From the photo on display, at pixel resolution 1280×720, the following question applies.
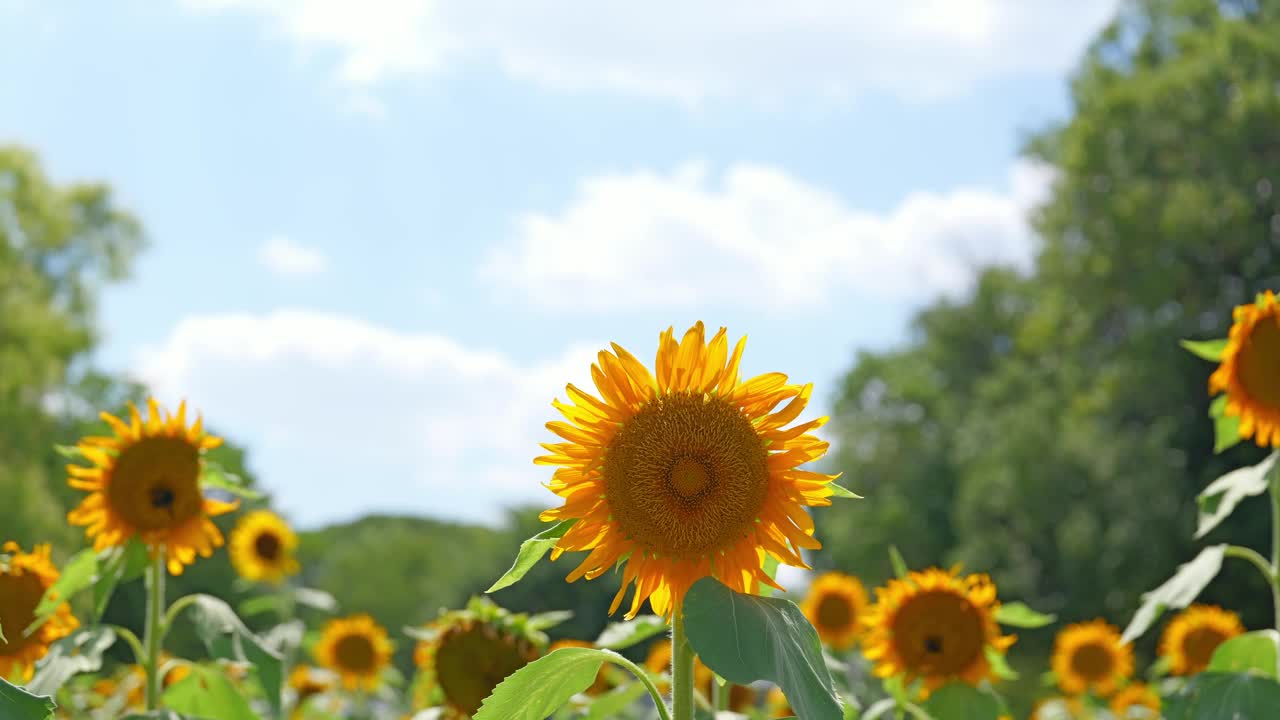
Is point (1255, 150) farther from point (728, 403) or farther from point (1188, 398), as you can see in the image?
point (728, 403)

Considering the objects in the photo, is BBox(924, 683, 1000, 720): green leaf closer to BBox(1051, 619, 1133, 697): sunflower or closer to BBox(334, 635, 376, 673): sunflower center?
BBox(1051, 619, 1133, 697): sunflower

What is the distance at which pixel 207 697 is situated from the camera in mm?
3309

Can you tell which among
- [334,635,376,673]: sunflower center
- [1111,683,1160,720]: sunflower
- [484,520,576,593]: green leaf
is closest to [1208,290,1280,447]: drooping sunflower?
[484,520,576,593]: green leaf

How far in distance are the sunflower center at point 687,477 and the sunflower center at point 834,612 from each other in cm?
475

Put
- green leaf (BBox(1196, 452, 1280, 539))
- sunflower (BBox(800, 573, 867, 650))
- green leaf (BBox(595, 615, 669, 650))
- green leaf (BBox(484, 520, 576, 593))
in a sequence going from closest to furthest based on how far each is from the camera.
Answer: green leaf (BBox(484, 520, 576, 593)), green leaf (BBox(595, 615, 669, 650)), green leaf (BBox(1196, 452, 1280, 539)), sunflower (BBox(800, 573, 867, 650))

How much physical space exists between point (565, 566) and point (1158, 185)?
14.0 meters

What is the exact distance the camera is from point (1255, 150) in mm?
25922

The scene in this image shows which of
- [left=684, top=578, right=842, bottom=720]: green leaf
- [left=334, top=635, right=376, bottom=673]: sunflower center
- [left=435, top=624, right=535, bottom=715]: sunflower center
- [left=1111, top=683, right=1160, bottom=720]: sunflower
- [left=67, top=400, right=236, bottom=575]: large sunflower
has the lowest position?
[left=684, top=578, right=842, bottom=720]: green leaf

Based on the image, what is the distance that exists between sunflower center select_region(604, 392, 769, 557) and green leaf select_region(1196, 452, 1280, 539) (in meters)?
1.73

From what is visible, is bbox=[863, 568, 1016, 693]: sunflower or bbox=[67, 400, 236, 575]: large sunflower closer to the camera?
bbox=[67, 400, 236, 575]: large sunflower

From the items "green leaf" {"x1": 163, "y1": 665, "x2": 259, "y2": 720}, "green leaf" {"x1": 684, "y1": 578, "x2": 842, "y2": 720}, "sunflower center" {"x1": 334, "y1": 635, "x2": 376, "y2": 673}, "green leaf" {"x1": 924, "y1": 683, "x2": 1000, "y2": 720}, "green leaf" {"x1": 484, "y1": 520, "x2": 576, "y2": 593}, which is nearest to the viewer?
"green leaf" {"x1": 684, "y1": 578, "x2": 842, "y2": 720}

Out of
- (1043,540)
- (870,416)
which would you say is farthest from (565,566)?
(870,416)

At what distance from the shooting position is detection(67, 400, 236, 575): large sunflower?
348 cm

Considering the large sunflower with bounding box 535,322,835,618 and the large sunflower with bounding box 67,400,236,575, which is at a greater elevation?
the large sunflower with bounding box 67,400,236,575
